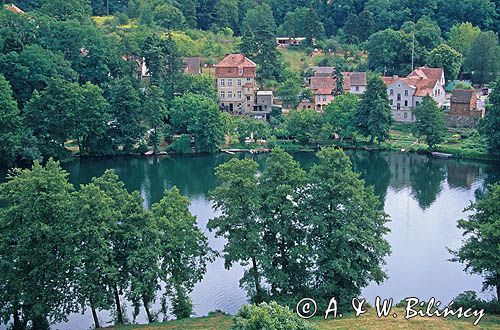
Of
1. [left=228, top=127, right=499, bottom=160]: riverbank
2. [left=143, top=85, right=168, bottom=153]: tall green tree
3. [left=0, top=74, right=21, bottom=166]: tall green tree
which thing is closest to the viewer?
[left=0, top=74, right=21, bottom=166]: tall green tree

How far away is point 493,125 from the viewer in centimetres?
4603

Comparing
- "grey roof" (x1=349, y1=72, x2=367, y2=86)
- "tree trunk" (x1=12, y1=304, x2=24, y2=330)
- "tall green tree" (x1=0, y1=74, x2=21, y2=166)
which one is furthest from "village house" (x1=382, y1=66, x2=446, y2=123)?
"tree trunk" (x1=12, y1=304, x2=24, y2=330)

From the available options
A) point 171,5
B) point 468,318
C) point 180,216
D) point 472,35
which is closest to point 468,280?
point 468,318

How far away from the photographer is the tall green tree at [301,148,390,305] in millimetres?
23023

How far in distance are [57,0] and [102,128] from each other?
2263cm

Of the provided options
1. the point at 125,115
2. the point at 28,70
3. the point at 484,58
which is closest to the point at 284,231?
the point at 125,115

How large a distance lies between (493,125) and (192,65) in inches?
1039

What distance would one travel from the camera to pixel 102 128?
48281 mm

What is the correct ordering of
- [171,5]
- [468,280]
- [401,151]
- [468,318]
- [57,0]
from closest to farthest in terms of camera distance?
[468,318]
[468,280]
[401,151]
[57,0]
[171,5]

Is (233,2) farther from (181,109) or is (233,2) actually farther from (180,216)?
(180,216)

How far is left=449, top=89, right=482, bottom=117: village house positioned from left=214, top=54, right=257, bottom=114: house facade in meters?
15.0

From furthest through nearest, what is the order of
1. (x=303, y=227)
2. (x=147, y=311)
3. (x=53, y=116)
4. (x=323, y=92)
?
(x=323, y=92) → (x=53, y=116) → (x=303, y=227) → (x=147, y=311)

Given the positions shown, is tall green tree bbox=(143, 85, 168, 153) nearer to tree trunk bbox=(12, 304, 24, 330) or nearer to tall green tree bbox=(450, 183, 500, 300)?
tree trunk bbox=(12, 304, 24, 330)

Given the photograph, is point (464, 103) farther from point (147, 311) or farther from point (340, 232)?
point (147, 311)
